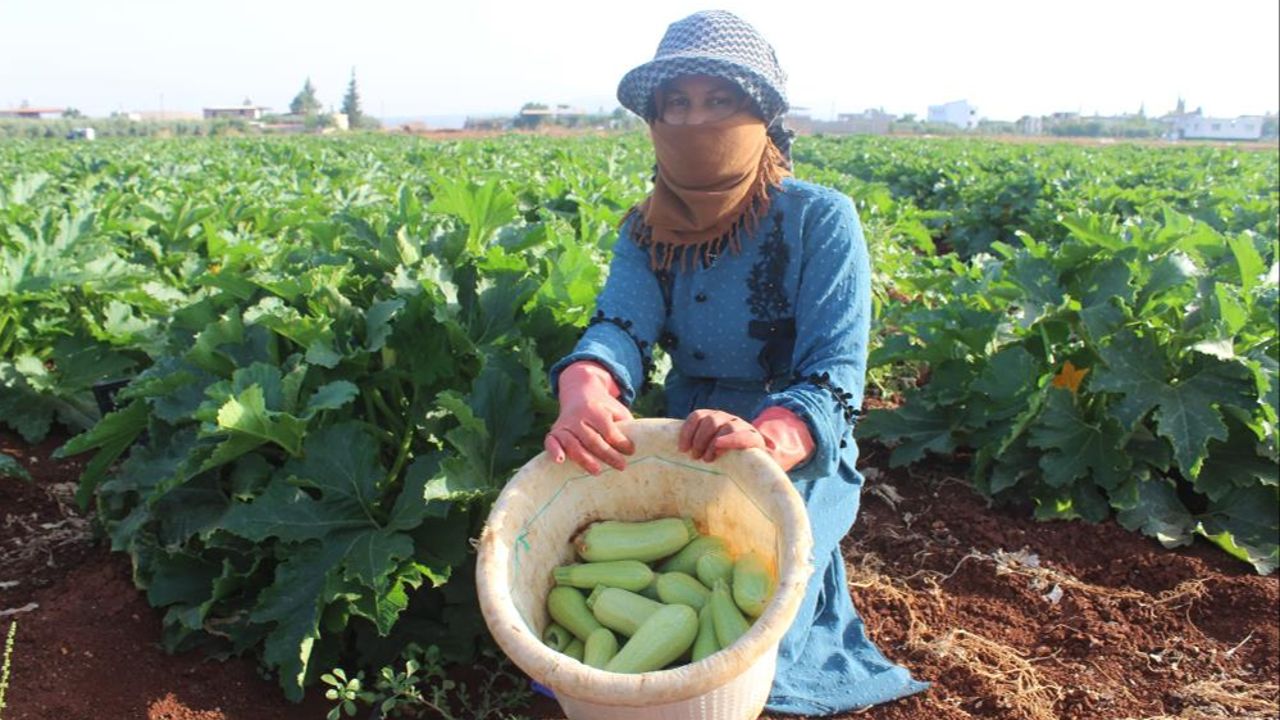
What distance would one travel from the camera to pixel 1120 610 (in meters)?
3.20

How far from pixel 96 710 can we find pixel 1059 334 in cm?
357

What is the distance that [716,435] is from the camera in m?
2.00

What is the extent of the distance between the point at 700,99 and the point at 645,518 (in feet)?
3.44

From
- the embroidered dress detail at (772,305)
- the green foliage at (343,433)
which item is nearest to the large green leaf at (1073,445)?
the embroidered dress detail at (772,305)

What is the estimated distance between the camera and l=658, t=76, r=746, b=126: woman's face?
2363 millimetres

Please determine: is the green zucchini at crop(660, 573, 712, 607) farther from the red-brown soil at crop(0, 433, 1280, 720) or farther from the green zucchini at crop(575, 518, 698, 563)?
the red-brown soil at crop(0, 433, 1280, 720)

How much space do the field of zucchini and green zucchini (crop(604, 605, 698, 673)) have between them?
24.7 inches

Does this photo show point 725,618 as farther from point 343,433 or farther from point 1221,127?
point 1221,127

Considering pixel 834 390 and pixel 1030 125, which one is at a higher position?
pixel 1030 125

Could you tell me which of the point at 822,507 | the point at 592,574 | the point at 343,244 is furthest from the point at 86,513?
the point at 822,507

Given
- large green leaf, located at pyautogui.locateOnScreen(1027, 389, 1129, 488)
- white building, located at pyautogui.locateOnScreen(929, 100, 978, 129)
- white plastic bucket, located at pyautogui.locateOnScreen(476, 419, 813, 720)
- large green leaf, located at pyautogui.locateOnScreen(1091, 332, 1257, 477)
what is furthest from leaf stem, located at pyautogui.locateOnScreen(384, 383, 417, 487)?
white building, located at pyautogui.locateOnScreen(929, 100, 978, 129)

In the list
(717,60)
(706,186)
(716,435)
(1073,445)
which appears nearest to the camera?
(716,435)

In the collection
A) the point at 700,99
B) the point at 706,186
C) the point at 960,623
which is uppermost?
the point at 700,99

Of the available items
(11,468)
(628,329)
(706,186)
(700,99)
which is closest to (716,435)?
(628,329)
